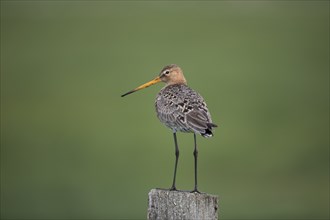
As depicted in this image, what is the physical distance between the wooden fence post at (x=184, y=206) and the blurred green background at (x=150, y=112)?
19.3 ft

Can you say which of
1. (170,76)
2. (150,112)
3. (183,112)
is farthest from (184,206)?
(150,112)

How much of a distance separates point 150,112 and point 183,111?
9.06 meters

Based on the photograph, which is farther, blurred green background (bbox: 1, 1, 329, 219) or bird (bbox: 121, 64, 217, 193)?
blurred green background (bbox: 1, 1, 329, 219)

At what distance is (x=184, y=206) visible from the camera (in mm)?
5828

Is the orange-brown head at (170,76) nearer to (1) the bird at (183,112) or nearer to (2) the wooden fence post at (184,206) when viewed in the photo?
(1) the bird at (183,112)

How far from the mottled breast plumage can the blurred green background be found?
3.83m

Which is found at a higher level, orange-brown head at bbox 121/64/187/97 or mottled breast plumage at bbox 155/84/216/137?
orange-brown head at bbox 121/64/187/97

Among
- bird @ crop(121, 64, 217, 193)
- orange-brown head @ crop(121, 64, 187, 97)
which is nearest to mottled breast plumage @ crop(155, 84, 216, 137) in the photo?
bird @ crop(121, 64, 217, 193)

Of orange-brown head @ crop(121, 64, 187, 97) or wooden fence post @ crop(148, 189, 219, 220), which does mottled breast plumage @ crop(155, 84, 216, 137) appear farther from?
wooden fence post @ crop(148, 189, 219, 220)

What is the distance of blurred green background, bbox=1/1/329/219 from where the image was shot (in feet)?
42.0

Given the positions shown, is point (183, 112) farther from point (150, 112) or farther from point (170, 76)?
point (150, 112)

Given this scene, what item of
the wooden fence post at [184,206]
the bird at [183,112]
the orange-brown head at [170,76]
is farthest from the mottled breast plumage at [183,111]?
the wooden fence post at [184,206]
